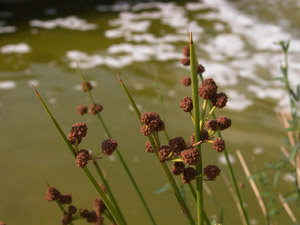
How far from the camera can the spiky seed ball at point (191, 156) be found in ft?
1.06

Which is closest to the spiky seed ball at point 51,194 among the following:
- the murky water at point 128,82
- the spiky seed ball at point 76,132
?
the spiky seed ball at point 76,132

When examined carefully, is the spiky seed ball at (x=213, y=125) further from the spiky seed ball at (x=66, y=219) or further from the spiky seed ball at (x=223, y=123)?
the spiky seed ball at (x=66, y=219)

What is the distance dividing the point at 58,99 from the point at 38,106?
5.0 inches

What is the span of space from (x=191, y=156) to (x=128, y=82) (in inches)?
79.5

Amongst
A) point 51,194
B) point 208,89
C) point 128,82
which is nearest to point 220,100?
point 208,89

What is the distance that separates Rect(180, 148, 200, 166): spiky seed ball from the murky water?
1.73ft

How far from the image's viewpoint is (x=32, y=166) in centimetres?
167

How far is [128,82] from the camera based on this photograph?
91.4 inches

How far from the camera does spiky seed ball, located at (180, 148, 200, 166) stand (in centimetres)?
32

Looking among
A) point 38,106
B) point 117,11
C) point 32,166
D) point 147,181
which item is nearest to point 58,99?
point 38,106

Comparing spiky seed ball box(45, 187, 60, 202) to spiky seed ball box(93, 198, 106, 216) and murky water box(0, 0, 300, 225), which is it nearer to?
spiky seed ball box(93, 198, 106, 216)

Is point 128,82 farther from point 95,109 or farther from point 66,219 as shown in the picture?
point 66,219

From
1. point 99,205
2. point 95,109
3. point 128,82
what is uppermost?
point 95,109

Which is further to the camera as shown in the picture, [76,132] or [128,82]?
[128,82]
